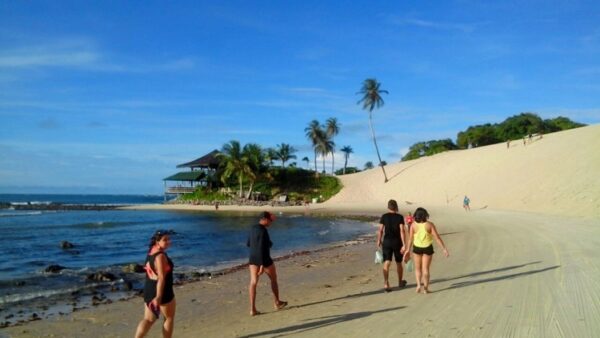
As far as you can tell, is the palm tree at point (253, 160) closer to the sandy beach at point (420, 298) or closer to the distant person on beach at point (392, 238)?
the sandy beach at point (420, 298)

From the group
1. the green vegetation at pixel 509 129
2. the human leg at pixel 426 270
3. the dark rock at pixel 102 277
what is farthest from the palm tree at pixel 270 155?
the human leg at pixel 426 270

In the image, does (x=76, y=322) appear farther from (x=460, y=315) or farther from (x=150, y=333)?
(x=460, y=315)

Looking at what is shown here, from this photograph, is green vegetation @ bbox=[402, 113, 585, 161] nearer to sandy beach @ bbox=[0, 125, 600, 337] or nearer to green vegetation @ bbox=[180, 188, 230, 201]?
green vegetation @ bbox=[180, 188, 230, 201]

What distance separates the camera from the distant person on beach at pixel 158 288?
5820 mm

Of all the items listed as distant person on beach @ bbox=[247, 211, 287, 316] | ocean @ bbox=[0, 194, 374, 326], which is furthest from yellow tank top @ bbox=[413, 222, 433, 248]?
ocean @ bbox=[0, 194, 374, 326]

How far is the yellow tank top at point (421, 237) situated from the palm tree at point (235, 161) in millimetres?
55886

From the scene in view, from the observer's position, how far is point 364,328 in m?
6.95

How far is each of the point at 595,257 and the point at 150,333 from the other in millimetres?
10876

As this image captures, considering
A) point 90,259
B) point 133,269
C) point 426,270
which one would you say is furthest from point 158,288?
point 90,259

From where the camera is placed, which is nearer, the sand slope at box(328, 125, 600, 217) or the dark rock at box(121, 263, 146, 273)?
the dark rock at box(121, 263, 146, 273)

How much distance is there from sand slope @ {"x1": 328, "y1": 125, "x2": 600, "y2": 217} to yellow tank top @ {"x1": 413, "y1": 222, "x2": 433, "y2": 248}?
74.1 feet

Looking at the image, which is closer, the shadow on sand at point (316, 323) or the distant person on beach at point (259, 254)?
the shadow on sand at point (316, 323)

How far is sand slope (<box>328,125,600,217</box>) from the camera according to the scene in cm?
3558

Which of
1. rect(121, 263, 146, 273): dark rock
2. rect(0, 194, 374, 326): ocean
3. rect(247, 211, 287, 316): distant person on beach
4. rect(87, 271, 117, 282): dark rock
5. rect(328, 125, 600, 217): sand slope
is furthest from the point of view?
rect(328, 125, 600, 217): sand slope
